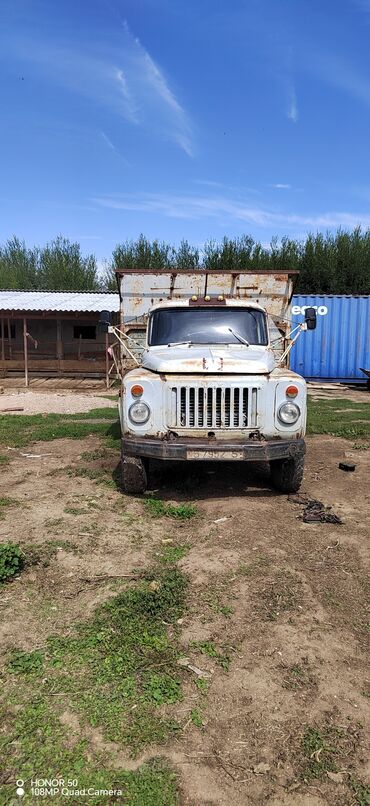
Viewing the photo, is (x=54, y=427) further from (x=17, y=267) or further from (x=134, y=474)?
(x=17, y=267)

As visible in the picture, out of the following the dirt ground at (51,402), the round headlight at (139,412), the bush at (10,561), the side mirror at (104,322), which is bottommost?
the dirt ground at (51,402)

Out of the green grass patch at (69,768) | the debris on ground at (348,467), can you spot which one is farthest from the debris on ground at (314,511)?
the green grass patch at (69,768)

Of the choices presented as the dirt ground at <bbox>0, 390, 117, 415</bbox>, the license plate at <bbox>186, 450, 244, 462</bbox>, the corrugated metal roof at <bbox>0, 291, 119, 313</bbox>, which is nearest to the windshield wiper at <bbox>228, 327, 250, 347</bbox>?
the license plate at <bbox>186, 450, 244, 462</bbox>

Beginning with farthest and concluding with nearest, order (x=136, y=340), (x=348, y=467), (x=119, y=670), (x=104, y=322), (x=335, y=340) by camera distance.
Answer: (x=335, y=340) → (x=136, y=340) → (x=104, y=322) → (x=348, y=467) → (x=119, y=670)

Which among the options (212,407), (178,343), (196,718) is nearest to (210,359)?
(212,407)

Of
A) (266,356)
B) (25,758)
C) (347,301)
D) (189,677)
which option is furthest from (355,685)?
(347,301)

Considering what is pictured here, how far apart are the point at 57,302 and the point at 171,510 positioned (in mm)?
17009

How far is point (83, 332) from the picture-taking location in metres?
20.5

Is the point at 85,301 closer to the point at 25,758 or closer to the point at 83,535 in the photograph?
the point at 83,535

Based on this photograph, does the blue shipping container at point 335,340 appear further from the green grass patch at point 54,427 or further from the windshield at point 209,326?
the windshield at point 209,326

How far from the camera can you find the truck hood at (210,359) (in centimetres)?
503

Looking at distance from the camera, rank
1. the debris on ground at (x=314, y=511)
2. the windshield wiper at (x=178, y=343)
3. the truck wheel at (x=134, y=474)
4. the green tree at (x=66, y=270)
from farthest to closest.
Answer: the green tree at (x=66, y=270)
the windshield wiper at (x=178, y=343)
the truck wheel at (x=134, y=474)
the debris on ground at (x=314, y=511)

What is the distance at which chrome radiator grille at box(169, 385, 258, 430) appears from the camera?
195 inches

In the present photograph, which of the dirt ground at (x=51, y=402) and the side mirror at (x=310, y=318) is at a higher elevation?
the side mirror at (x=310, y=318)
